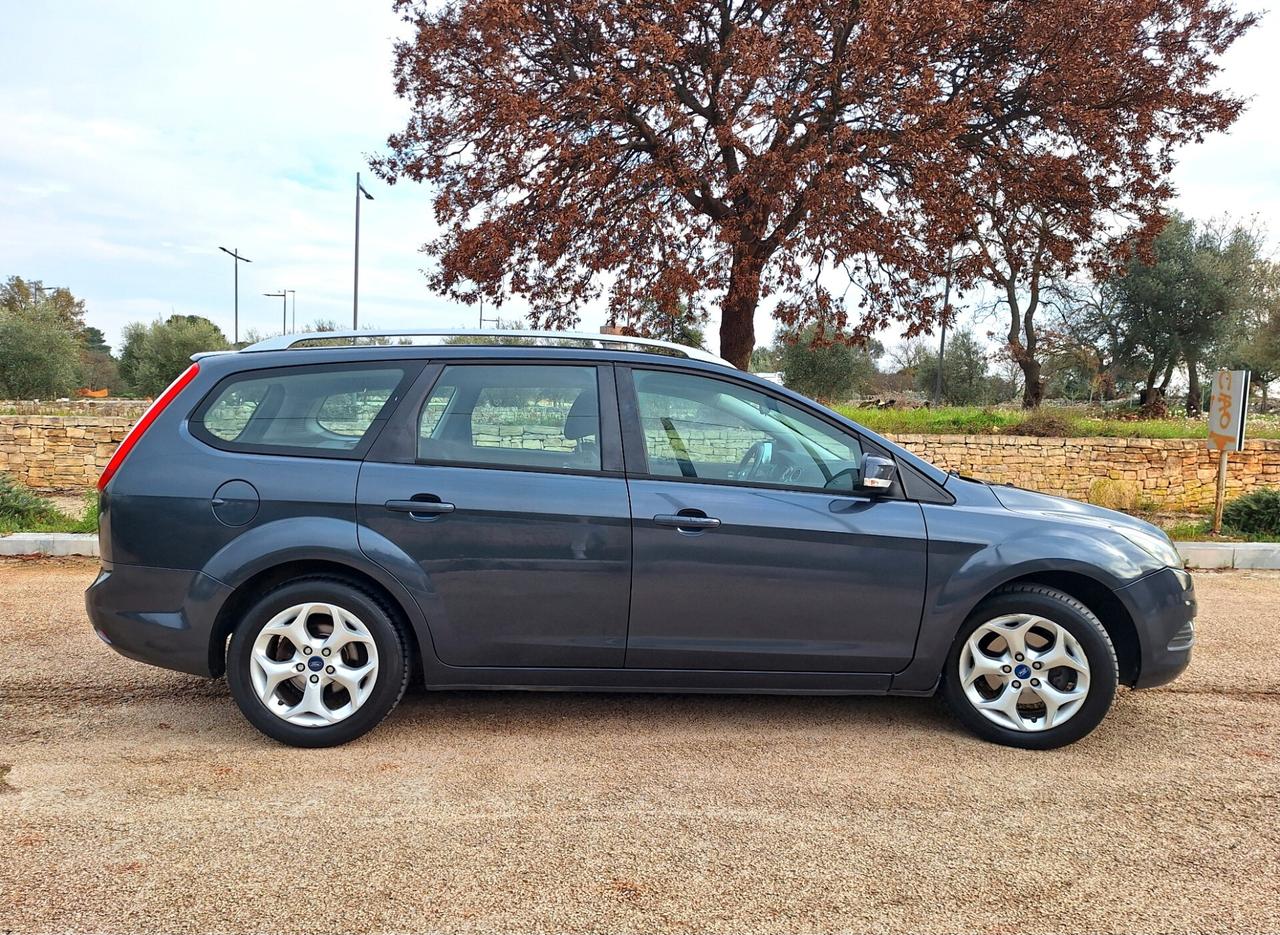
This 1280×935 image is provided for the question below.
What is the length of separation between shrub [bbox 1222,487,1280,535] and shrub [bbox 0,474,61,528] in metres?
11.9

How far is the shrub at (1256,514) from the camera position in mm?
9000

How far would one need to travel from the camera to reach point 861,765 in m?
3.38

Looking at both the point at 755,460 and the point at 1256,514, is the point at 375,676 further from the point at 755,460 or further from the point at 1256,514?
the point at 1256,514

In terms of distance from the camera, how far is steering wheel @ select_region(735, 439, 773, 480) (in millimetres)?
3635

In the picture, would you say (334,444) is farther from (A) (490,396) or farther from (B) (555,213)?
(B) (555,213)

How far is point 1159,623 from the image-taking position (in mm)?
3596

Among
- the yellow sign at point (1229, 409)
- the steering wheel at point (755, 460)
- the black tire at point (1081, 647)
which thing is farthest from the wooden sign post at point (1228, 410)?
the steering wheel at point (755, 460)

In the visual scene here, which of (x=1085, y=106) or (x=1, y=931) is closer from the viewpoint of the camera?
(x=1, y=931)

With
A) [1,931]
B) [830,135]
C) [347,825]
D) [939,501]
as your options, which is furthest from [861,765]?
[830,135]

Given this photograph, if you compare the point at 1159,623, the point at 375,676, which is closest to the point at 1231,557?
the point at 1159,623

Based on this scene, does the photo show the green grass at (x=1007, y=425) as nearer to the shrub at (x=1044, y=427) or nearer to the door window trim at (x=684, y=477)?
the shrub at (x=1044, y=427)

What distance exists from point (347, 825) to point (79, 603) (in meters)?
3.99

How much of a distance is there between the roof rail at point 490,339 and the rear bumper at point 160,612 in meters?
1.05

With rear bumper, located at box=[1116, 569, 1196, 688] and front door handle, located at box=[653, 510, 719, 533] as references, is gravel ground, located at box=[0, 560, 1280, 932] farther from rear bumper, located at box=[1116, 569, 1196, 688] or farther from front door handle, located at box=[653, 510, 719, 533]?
front door handle, located at box=[653, 510, 719, 533]
